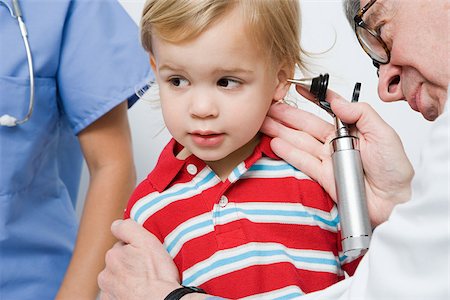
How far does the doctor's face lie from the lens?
3.74 feet

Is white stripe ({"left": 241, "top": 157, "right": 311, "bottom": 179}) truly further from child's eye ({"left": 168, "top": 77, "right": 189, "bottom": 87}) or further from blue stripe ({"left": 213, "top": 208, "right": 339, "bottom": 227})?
child's eye ({"left": 168, "top": 77, "right": 189, "bottom": 87})

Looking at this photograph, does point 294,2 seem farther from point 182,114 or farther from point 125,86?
point 125,86

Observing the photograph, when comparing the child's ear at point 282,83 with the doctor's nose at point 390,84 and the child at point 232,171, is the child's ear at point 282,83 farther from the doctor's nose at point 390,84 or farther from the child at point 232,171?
the doctor's nose at point 390,84

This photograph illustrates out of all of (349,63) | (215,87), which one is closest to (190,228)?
(215,87)

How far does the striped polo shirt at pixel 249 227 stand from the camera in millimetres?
1219

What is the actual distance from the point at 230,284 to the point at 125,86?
0.61 meters

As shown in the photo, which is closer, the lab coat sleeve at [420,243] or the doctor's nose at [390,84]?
the lab coat sleeve at [420,243]

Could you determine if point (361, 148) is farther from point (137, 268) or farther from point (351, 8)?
point (137, 268)

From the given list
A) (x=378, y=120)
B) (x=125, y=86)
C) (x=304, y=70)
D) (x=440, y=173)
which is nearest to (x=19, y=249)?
(x=125, y=86)

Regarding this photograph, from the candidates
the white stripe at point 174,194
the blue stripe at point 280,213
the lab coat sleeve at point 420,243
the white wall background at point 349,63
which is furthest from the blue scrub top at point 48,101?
the lab coat sleeve at point 420,243

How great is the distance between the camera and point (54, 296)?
1.65 metres

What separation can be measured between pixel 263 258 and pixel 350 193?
0.17 m

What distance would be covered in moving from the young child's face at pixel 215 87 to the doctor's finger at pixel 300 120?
0.08 m

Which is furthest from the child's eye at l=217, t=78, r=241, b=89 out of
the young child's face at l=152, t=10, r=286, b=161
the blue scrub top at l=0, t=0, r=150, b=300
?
the blue scrub top at l=0, t=0, r=150, b=300
